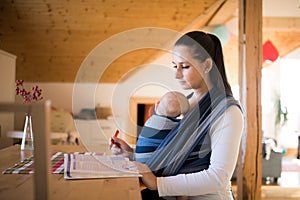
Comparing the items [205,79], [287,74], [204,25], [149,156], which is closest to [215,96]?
[205,79]

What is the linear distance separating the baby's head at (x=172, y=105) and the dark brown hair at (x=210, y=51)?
131 millimetres

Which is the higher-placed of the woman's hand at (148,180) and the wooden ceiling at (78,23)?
the wooden ceiling at (78,23)

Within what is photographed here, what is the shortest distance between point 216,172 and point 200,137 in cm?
12

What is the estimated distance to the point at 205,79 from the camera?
3.92ft

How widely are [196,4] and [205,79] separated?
2.68 m

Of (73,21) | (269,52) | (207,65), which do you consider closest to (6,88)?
(73,21)

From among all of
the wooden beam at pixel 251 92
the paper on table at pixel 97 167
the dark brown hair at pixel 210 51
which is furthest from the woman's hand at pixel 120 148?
the wooden beam at pixel 251 92

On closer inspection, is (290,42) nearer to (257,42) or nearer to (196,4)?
(196,4)

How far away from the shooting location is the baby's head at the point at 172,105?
45.2 inches

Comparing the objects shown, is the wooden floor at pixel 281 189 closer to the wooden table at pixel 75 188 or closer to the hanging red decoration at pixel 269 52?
the hanging red decoration at pixel 269 52

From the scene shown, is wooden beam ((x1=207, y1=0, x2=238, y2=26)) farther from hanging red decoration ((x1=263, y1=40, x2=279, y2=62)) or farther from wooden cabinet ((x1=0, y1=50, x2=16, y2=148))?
wooden cabinet ((x1=0, y1=50, x2=16, y2=148))

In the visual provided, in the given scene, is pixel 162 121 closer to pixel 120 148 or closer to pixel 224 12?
pixel 120 148

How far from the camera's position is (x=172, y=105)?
1.15m

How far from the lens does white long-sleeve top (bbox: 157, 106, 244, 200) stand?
40.6 inches
